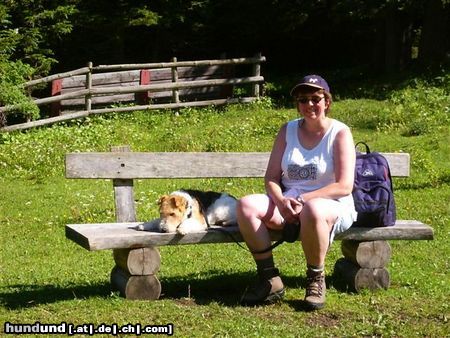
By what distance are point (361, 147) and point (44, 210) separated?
5245 millimetres

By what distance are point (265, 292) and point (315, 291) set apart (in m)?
0.35

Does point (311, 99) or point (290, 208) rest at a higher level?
point (311, 99)

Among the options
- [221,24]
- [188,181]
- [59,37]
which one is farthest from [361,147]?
[221,24]

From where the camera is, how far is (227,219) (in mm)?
6660

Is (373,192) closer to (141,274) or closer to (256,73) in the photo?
(141,274)

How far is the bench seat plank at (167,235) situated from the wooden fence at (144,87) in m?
11.8

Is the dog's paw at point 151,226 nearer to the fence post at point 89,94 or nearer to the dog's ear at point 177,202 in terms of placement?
the dog's ear at point 177,202

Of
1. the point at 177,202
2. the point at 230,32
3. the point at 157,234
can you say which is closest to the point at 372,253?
Result: the point at 177,202

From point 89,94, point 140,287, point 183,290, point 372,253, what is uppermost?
point 89,94

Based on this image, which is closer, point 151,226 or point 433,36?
point 151,226

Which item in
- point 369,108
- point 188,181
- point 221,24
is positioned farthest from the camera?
point 221,24

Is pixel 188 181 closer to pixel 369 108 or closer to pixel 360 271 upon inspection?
pixel 360 271

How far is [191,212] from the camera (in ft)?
21.1

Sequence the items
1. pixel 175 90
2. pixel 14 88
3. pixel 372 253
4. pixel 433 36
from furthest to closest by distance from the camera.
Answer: pixel 433 36
pixel 175 90
pixel 14 88
pixel 372 253
